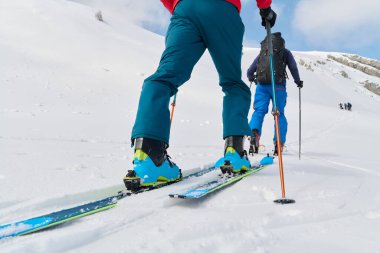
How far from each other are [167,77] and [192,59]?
1.00ft

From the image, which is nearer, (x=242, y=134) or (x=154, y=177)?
(x=154, y=177)

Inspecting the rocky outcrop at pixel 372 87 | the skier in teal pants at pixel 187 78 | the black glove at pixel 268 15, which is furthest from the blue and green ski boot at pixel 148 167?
the rocky outcrop at pixel 372 87

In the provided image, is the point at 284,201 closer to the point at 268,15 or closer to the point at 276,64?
the point at 268,15

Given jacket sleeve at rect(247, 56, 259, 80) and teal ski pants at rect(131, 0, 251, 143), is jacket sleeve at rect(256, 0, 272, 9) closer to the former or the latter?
teal ski pants at rect(131, 0, 251, 143)

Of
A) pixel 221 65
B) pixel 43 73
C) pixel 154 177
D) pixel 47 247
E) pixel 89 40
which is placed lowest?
pixel 47 247

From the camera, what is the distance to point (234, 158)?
9.70 feet

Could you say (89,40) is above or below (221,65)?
above

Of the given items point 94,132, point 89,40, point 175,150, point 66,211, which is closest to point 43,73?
point 94,132

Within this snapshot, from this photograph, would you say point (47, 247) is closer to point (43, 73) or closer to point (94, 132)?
point (94, 132)

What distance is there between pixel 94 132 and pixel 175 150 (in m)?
1.53

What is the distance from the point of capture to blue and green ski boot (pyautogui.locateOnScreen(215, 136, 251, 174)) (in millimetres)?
2864

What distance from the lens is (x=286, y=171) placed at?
315 cm

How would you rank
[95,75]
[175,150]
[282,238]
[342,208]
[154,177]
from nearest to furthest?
[282,238]
[342,208]
[154,177]
[175,150]
[95,75]

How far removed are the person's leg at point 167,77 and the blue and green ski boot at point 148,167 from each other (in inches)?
2.2
